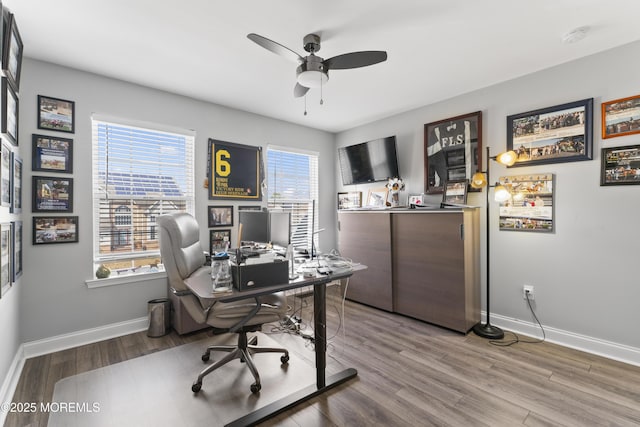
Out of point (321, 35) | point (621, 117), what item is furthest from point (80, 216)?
point (621, 117)

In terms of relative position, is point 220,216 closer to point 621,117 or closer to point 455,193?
point 455,193

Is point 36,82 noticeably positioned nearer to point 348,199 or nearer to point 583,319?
point 348,199

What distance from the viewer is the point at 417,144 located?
3.71m

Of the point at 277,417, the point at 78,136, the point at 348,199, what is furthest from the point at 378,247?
Answer: the point at 78,136


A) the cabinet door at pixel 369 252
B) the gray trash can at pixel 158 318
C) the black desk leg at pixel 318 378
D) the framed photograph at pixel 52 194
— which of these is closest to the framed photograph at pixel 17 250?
the framed photograph at pixel 52 194

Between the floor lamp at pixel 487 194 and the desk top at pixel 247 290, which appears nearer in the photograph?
the desk top at pixel 247 290

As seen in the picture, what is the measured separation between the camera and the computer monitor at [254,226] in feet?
9.08

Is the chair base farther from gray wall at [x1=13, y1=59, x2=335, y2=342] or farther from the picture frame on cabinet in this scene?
the picture frame on cabinet

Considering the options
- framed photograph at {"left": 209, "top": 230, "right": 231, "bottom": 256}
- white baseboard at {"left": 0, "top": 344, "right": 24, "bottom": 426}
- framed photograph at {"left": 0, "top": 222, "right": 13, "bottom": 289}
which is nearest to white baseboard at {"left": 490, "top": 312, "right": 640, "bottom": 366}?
framed photograph at {"left": 209, "top": 230, "right": 231, "bottom": 256}

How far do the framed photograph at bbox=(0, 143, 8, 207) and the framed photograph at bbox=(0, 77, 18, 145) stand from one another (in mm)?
143

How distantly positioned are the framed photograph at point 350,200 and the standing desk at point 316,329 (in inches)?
94.4

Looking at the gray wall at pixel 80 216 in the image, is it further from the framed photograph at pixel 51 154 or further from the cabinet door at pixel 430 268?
the cabinet door at pixel 430 268

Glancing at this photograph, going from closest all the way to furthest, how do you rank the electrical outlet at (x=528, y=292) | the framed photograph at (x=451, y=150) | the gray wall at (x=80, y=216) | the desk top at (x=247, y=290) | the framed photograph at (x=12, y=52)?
the desk top at (x=247, y=290), the framed photograph at (x=12, y=52), the gray wall at (x=80, y=216), the electrical outlet at (x=528, y=292), the framed photograph at (x=451, y=150)

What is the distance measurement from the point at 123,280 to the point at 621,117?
4.78 meters
